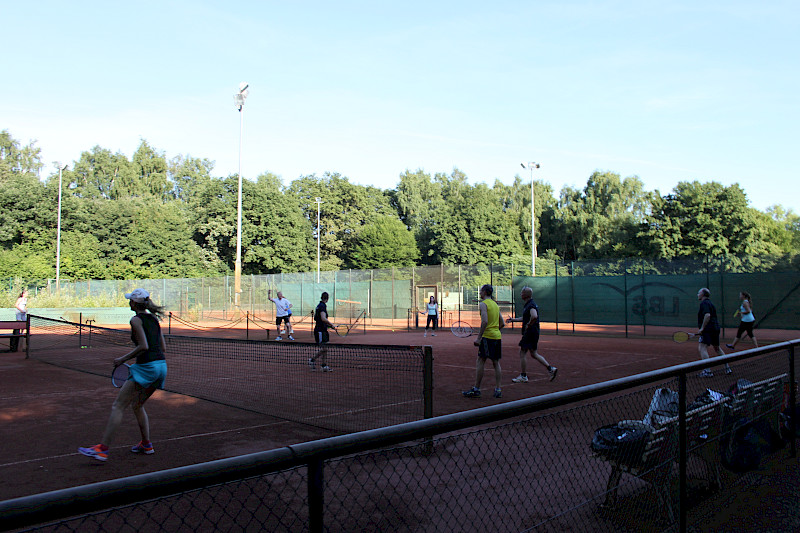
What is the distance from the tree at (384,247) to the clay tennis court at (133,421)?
46546 millimetres

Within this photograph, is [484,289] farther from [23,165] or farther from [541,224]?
[23,165]

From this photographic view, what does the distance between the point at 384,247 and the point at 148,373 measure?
181 ft

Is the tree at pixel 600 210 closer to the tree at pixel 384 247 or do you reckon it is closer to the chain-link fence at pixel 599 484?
the tree at pixel 384 247

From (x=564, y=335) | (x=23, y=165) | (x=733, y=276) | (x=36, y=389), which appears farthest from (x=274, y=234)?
(x=36, y=389)

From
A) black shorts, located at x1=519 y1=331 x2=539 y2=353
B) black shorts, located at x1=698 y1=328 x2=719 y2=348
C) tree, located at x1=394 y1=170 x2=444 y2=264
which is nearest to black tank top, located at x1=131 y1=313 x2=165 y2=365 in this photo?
black shorts, located at x1=519 y1=331 x2=539 y2=353

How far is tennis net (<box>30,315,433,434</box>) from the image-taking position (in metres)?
7.54

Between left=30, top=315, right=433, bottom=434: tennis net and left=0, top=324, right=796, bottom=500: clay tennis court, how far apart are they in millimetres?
314

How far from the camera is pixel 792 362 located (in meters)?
5.61

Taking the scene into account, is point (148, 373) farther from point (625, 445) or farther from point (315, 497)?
point (315, 497)

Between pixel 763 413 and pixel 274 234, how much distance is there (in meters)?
53.2

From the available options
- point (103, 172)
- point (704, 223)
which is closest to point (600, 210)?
point (704, 223)

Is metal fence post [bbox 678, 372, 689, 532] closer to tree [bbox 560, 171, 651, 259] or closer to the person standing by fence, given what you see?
the person standing by fence

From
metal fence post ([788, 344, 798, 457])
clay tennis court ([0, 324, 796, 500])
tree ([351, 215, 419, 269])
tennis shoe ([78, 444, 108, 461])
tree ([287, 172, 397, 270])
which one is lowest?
clay tennis court ([0, 324, 796, 500])

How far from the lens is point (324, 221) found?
6762 cm
